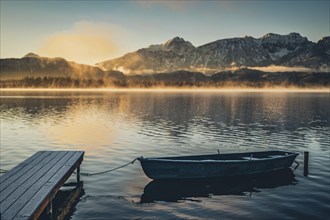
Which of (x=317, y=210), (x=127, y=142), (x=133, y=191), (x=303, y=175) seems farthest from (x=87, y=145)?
(x=317, y=210)

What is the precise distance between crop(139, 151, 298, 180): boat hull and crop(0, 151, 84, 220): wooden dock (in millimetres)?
6160

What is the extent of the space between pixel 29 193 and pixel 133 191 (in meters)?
10.9

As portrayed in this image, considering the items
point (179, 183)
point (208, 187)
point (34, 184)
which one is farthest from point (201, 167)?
point (34, 184)

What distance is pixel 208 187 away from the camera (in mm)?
27172

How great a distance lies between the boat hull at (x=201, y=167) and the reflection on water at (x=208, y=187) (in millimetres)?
549

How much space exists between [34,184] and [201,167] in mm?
14395

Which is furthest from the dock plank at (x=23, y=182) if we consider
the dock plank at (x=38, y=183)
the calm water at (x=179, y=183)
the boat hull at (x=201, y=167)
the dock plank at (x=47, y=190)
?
the boat hull at (x=201, y=167)

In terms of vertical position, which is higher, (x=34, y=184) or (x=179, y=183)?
(x=34, y=184)

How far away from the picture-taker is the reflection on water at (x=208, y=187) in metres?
25.0

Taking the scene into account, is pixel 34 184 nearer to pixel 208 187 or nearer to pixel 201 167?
A: pixel 201 167

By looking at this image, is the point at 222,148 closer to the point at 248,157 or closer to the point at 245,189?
the point at 248,157

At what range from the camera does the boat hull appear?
27.0 m

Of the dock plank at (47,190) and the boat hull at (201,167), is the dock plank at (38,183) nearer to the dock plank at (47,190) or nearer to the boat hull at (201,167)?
the dock plank at (47,190)

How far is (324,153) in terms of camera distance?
1618 inches
